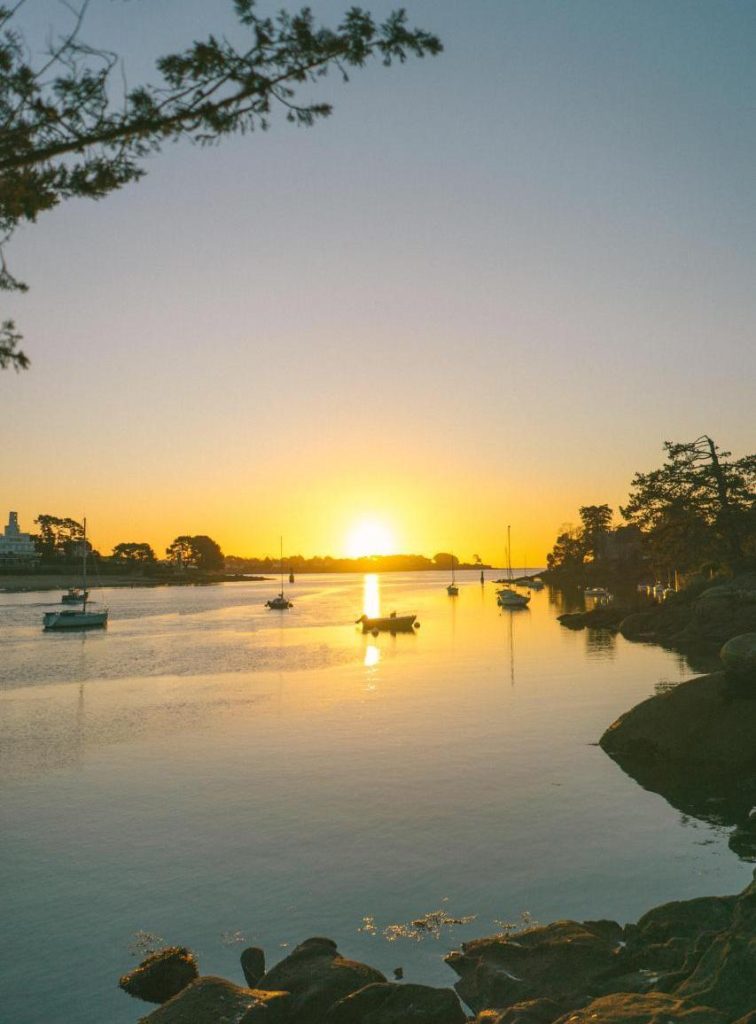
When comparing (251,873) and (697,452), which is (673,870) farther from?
(697,452)

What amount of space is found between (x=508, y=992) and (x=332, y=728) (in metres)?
16.3

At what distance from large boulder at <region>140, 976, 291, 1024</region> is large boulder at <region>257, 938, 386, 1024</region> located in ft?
0.68

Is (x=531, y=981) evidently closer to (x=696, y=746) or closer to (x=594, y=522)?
(x=696, y=746)

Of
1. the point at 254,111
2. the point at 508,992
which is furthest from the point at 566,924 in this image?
the point at 254,111

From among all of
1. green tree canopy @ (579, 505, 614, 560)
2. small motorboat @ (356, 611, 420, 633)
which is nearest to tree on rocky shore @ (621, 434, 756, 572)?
small motorboat @ (356, 611, 420, 633)

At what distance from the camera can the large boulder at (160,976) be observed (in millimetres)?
8547

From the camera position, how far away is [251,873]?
12.0m

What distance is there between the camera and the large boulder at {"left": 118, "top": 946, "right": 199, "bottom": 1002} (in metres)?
8.55

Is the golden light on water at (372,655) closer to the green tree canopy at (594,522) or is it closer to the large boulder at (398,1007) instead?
the large boulder at (398,1007)

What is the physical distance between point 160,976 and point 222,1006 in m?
1.64

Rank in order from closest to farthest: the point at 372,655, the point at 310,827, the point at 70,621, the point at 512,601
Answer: the point at 310,827
the point at 372,655
the point at 70,621
the point at 512,601

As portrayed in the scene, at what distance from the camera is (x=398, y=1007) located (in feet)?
24.4

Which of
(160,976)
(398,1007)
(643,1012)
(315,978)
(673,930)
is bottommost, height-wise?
(160,976)

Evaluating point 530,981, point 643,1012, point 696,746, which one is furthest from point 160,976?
point 696,746
